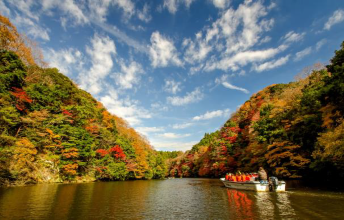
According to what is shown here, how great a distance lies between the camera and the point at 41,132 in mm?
25891

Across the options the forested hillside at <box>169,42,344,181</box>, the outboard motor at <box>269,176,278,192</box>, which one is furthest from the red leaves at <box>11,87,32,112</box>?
the forested hillside at <box>169,42,344,181</box>

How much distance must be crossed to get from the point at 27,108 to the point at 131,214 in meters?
24.5

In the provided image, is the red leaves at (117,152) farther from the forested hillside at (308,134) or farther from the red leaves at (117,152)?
the forested hillside at (308,134)

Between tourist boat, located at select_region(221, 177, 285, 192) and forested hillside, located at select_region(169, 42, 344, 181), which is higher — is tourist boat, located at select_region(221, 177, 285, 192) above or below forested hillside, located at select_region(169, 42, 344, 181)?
below

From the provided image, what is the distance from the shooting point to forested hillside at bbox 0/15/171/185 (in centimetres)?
2055

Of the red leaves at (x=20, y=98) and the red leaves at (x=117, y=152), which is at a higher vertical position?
the red leaves at (x=20, y=98)

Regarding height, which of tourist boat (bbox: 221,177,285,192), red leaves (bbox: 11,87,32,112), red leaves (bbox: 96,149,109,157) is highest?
red leaves (bbox: 11,87,32,112)

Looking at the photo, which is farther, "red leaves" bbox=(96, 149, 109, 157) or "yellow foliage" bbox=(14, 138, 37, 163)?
"red leaves" bbox=(96, 149, 109, 157)

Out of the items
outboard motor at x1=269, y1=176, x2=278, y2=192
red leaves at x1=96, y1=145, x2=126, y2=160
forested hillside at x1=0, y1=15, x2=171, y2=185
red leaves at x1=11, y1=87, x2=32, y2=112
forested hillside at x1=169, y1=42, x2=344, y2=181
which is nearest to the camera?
forested hillside at x1=169, y1=42, x2=344, y2=181

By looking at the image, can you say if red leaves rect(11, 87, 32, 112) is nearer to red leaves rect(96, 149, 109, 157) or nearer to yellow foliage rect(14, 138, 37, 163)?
yellow foliage rect(14, 138, 37, 163)

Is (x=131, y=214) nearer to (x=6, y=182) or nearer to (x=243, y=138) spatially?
(x=6, y=182)

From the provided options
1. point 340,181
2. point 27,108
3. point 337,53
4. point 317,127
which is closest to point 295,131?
point 317,127

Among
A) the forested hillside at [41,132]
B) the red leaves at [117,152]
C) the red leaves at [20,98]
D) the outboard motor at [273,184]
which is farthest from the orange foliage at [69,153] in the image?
the outboard motor at [273,184]

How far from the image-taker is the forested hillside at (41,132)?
67.4 feet
